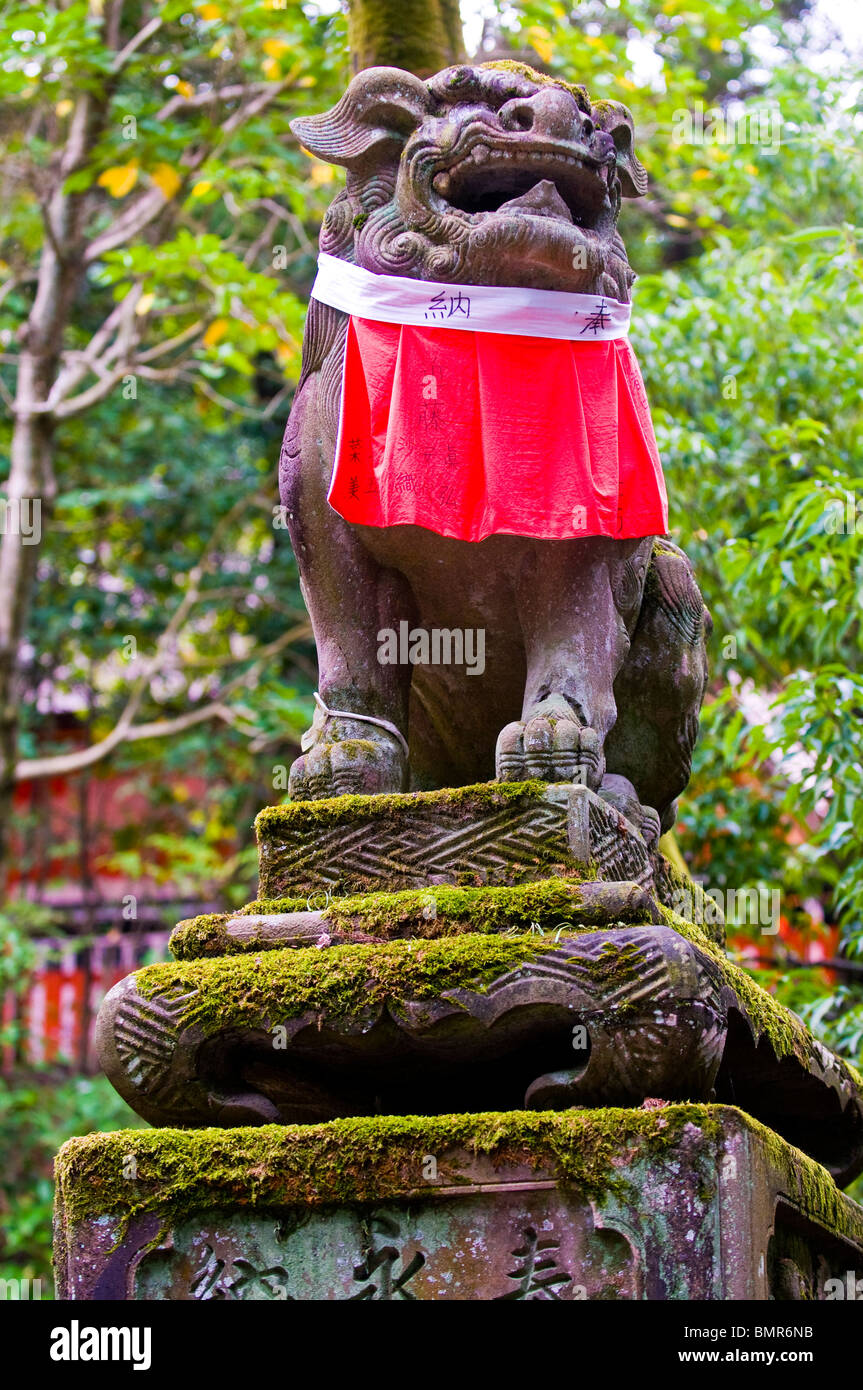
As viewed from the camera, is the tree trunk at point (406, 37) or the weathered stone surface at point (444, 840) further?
the tree trunk at point (406, 37)

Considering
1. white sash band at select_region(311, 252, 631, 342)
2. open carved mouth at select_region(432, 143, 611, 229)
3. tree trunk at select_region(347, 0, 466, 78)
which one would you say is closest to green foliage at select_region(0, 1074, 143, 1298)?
tree trunk at select_region(347, 0, 466, 78)

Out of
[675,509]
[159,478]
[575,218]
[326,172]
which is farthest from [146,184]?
[575,218]

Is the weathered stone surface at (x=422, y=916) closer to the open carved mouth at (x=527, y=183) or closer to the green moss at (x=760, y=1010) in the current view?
the green moss at (x=760, y=1010)

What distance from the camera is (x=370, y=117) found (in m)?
4.45

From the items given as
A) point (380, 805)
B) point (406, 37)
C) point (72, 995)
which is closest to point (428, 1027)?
point (380, 805)

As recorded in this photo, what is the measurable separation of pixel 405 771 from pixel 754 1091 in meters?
1.23

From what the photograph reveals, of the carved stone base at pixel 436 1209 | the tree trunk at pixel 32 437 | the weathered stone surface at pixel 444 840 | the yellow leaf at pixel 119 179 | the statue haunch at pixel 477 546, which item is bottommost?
the carved stone base at pixel 436 1209

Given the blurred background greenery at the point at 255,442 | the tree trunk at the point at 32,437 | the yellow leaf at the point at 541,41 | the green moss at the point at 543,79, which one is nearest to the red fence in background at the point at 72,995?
the blurred background greenery at the point at 255,442

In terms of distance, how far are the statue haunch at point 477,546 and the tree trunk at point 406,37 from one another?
3.78 metres

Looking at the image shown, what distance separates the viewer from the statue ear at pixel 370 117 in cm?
441

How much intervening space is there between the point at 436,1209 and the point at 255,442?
418 inches

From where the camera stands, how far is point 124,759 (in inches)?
537

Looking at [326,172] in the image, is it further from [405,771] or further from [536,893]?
[536,893]

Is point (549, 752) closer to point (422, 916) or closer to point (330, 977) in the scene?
point (422, 916)
